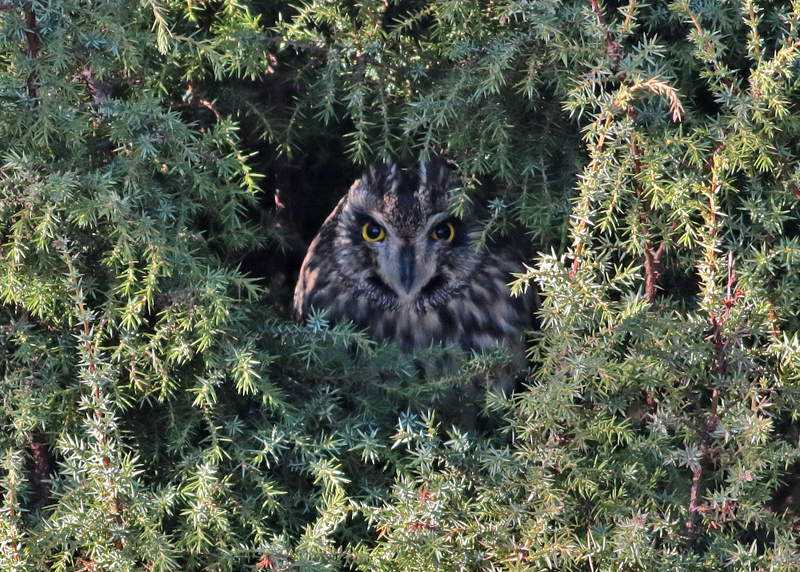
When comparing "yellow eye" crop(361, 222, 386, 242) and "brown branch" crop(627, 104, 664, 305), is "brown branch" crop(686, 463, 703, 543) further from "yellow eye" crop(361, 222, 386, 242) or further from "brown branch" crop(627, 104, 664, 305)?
"yellow eye" crop(361, 222, 386, 242)

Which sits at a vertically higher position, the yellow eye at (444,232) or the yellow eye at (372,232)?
the yellow eye at (444,232)

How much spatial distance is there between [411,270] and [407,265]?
0.02 metres

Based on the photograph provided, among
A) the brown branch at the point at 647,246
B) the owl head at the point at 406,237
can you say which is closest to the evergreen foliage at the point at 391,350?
the brown branch at the point at 647,246

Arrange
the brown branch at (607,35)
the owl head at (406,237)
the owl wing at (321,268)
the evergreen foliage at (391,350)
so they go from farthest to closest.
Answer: the owl wing at (321,268)
the owl head at (406,237)
the brown branch at (607,35)
the evergreen foliage at (391,350)

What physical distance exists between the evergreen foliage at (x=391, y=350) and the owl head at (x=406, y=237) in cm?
50

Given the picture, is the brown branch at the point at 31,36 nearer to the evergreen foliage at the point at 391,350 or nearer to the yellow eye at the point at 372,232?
the evergreen foliage at the point at 391,350

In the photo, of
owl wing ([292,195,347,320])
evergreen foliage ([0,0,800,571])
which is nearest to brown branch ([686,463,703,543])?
evergreen foliage ([0,0,800,571])

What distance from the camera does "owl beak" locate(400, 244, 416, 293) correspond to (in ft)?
7.61

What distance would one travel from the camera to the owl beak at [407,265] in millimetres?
2318

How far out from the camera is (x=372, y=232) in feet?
7.88

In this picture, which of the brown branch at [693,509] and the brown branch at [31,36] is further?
the brown branch at [31,36]

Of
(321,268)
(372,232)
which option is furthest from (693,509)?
(321,268)

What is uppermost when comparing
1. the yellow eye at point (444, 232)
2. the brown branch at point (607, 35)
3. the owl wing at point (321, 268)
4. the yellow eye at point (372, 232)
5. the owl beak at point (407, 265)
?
the brown branch at point (607, 35)

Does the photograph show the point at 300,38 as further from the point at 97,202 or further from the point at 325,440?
the point at 325,440
